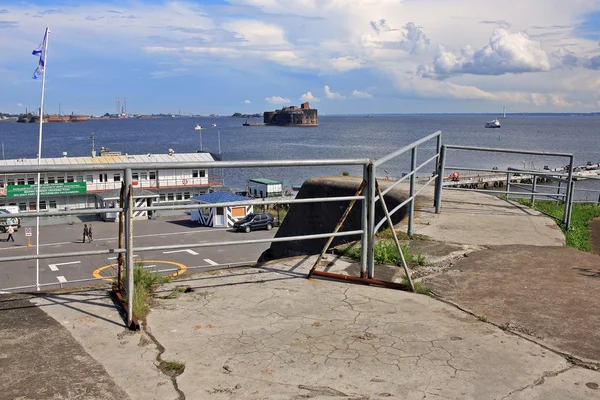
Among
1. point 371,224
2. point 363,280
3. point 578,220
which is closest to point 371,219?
point 371,224

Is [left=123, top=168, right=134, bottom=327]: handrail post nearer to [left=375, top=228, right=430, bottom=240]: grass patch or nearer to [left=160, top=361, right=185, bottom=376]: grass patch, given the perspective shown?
[left=160, top=361, right=185, bottom=376]: grass patch

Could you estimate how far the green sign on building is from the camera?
48594 millimetres

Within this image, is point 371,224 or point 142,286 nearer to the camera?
point 142,286

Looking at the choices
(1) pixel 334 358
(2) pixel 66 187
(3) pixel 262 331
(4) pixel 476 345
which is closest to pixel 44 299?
(3) pixel 262 331

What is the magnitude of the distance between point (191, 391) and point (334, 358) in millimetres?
990

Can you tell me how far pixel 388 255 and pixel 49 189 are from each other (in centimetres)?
5001

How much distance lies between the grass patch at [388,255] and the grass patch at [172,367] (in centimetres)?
304

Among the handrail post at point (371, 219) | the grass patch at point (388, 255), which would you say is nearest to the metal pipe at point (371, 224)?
Answer: the handrail post at point (371, 219)

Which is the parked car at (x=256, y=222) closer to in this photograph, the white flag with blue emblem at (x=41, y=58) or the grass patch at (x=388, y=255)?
the white flag with blue emblem at (x=41, y=58)

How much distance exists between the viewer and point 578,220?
10000 mm

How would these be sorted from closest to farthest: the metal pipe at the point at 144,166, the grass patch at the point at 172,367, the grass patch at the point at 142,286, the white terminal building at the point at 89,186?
1. the grass patch at the point at 172,367
2. the metal pipe at the point at 144,166
3. the grass patch at the point at 142,286
4. the white terminal building at the point at 89,186

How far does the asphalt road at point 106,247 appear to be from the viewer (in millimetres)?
28203

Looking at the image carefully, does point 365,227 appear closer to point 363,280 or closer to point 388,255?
point 363,280

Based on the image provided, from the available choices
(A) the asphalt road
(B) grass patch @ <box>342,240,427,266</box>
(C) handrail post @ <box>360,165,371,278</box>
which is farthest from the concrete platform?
(A) the asphalt road
